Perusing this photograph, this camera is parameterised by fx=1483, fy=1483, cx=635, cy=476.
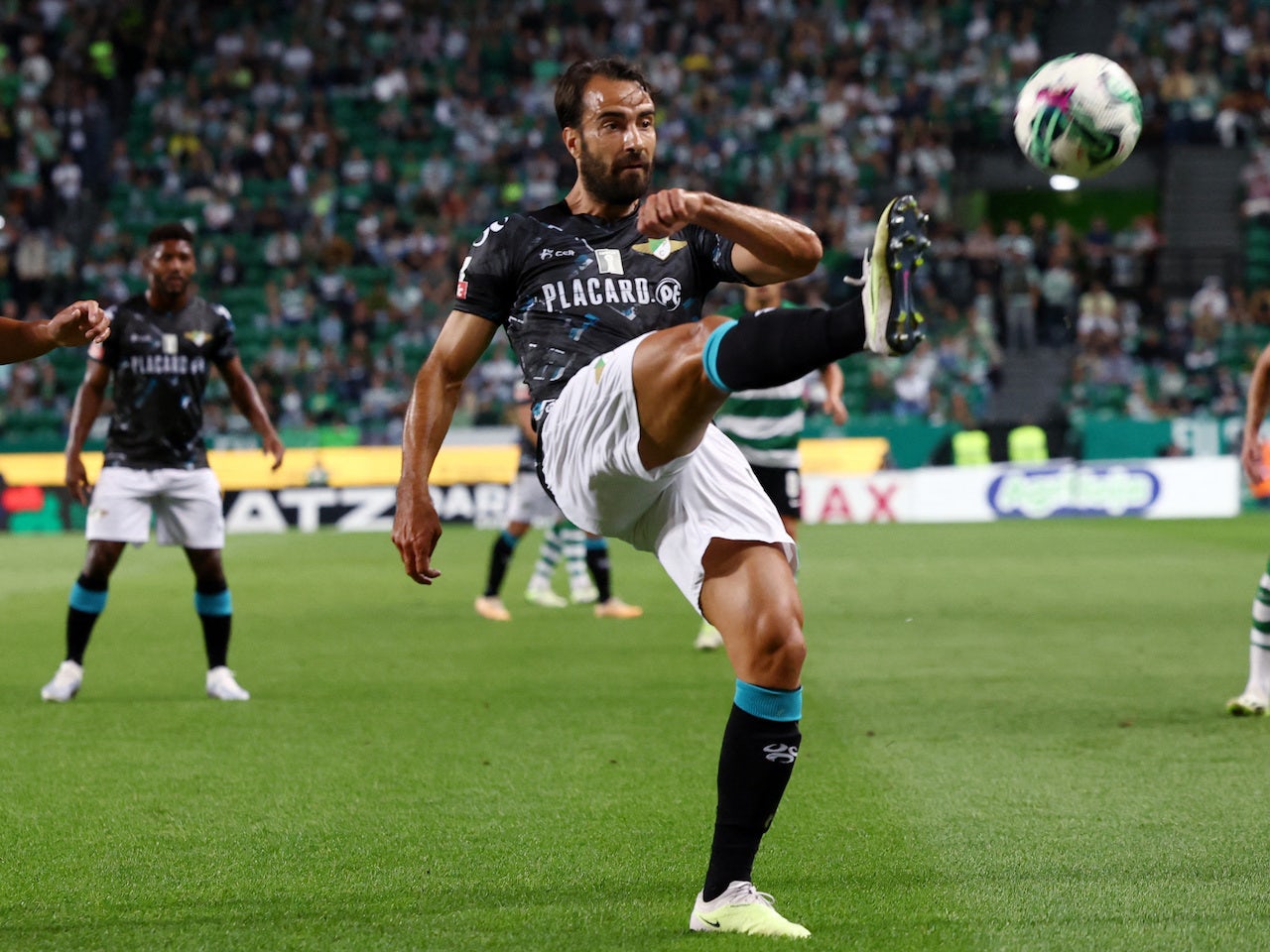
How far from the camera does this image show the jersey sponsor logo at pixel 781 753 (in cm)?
378

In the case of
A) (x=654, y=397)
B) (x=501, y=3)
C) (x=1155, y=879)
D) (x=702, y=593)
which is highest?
(x=501, y=3)

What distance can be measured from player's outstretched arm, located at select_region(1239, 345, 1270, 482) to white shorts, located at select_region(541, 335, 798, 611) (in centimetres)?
360

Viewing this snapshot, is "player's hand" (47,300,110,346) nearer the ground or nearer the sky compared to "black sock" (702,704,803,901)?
nearer the sky

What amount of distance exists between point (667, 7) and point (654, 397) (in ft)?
91.0

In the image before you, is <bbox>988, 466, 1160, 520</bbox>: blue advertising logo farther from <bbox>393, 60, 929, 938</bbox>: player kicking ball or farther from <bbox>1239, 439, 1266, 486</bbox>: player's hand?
<bbox>393, 60, 929, 938</bbox>: player kicking ball

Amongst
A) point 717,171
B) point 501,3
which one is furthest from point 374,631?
point 501,3

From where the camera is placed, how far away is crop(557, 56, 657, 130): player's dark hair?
164 inches

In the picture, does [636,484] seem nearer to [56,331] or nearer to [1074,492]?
[56,331]

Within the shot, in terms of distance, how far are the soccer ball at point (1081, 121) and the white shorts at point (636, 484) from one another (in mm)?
1454

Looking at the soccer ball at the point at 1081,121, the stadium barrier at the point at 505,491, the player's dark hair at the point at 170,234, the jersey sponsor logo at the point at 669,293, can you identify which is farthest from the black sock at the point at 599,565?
the stadium barrier at the point at 505,491

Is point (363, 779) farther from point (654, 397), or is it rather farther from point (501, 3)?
point (501, 3)

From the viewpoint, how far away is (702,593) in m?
3.90

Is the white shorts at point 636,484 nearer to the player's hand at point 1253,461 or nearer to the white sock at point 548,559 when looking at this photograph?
the player's hand at point 1253,461

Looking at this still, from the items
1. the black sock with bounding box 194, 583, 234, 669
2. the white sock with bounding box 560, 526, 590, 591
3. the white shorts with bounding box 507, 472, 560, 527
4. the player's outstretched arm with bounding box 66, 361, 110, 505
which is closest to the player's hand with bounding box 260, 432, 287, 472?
the black sock with bounding box 194, 583, 234, 669
